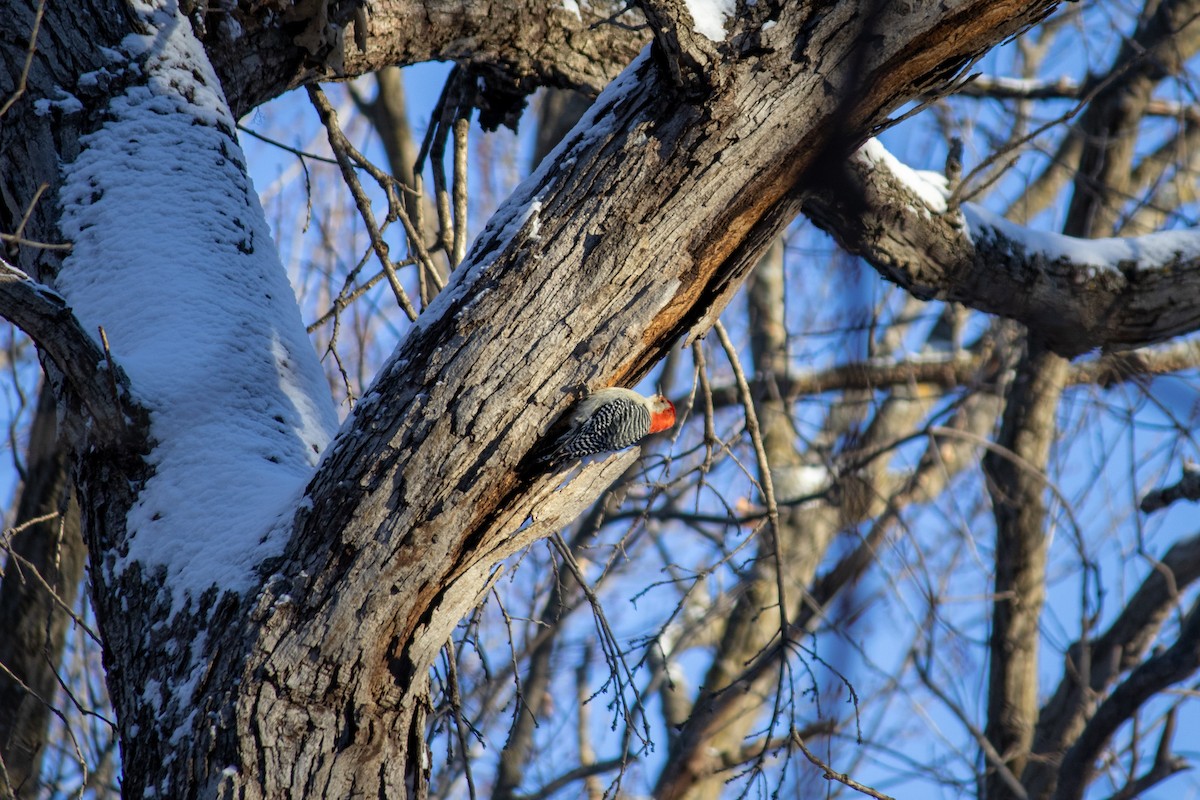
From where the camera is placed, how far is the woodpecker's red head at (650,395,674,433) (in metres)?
3.70

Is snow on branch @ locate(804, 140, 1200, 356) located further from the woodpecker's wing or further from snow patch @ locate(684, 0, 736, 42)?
the woodpecker's wing

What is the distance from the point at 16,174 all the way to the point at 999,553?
4985mm

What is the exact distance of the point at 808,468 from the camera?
7.93 metres

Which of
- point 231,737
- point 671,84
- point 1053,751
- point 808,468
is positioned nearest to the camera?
point 231,737

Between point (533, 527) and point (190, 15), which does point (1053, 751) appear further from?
point (190, 15)

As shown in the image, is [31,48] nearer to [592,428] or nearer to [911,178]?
[592,428]

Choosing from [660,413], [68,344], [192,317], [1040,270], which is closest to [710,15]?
[192,317]

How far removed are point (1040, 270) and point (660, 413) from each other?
141cm

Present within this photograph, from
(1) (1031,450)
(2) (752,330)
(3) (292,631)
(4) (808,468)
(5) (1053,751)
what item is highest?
(2) (752,330)

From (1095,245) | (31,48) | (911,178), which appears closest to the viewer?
(31,48)

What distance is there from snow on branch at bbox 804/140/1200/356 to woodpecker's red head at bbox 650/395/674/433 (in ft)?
3.04

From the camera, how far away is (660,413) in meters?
3.77

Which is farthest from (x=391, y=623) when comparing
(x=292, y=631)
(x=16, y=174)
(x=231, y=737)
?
(x=16, y=174)

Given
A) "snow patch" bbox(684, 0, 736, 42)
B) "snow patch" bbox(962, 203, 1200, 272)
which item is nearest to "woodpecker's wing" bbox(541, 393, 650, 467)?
"snow patch" bbox(684, 0, 736, 42)
